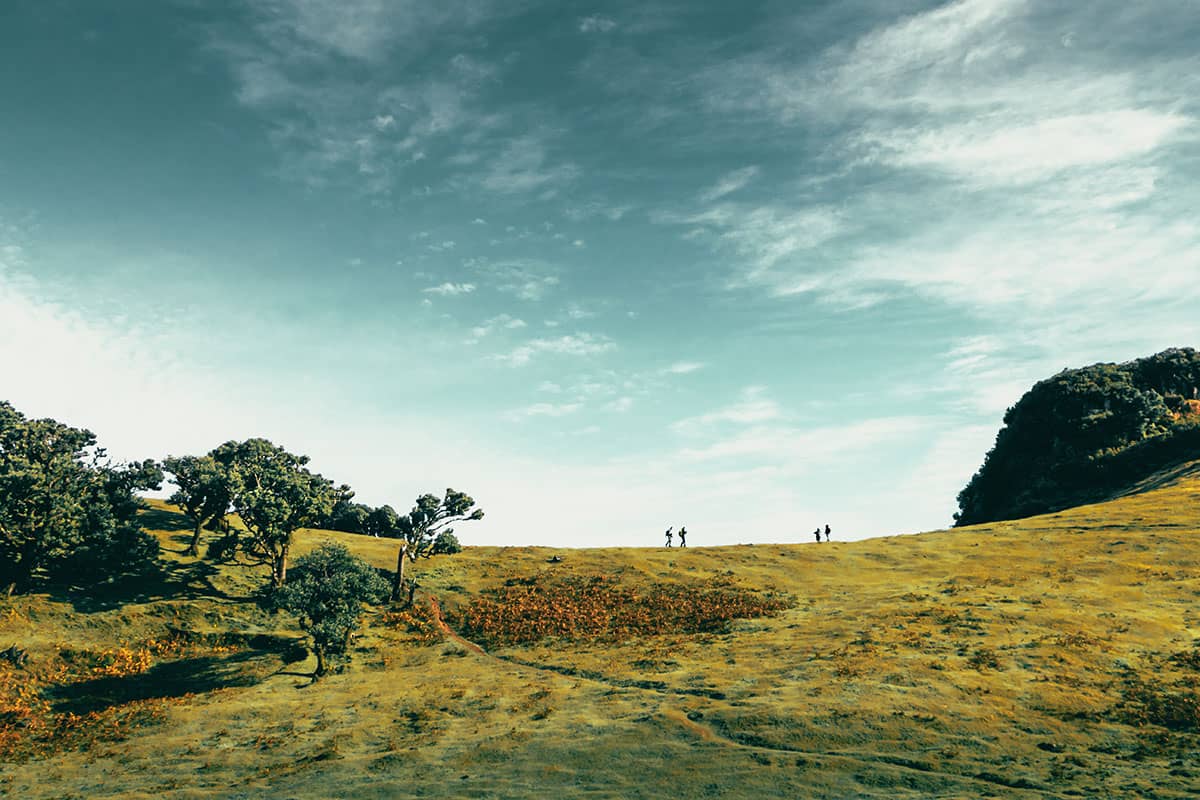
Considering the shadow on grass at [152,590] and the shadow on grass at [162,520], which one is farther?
the shadow on grass at [162,520]

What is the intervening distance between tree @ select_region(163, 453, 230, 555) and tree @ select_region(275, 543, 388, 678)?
15.9 meters


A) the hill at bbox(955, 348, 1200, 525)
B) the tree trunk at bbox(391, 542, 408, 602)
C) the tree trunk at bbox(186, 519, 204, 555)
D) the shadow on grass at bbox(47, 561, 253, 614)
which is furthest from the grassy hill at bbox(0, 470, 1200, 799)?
the hill at bbox(955, 348, 1200, 525)

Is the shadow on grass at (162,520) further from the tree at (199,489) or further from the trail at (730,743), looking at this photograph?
the trail at (730,743)

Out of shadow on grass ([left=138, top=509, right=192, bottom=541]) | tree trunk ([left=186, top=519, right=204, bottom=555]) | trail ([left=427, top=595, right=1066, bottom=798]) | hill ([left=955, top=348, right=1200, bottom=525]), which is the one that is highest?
hill ([left=955, top=348, right=1200, bottom=525])

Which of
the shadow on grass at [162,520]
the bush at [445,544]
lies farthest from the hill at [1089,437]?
the shadow on grass at [162,520]

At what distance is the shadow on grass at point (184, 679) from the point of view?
51.2 meters

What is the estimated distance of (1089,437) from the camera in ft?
414

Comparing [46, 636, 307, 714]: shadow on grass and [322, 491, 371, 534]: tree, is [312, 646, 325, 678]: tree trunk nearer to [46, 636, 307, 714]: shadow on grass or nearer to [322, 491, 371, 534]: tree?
[46, 636, 307, 714]: shadow on grass

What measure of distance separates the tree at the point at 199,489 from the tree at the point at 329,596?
15.9 m

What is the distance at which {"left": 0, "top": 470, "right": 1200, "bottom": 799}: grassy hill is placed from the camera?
35719mm

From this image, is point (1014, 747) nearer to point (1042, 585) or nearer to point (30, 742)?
point (1042, 585)

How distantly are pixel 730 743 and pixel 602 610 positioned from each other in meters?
29.8

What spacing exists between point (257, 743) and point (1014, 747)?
147 ft

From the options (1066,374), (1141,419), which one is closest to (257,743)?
(1141,419)
